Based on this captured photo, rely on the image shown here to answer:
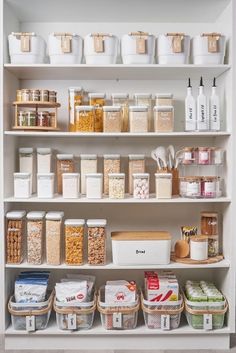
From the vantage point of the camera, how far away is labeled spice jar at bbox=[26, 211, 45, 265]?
8.24 ft

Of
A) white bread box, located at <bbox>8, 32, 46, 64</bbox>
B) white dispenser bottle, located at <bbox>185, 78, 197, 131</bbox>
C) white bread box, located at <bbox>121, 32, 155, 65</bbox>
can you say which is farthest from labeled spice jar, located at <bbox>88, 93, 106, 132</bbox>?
white dispenser bottle, located at <bbox>185, 78, 197, 131</bbox>

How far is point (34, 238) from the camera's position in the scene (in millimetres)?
2512

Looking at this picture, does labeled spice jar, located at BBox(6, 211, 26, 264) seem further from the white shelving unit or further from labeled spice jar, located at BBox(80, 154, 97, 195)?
labeled spice jar, located at BBox(80, 154, 97, 195)

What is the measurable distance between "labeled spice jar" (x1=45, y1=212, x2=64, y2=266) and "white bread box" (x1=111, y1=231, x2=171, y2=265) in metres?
0.33

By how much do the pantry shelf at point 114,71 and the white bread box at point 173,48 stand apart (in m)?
0.05

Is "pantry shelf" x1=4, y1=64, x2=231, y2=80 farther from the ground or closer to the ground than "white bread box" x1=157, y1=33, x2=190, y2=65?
closer to the ground

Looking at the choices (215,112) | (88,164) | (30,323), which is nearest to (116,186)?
(88,164)

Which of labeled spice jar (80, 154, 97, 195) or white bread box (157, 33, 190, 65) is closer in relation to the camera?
white bread box (157, 33, 190, 65)

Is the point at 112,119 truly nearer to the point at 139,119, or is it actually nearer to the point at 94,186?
the point at 139,119

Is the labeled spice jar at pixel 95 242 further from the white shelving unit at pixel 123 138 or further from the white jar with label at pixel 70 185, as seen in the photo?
the white jar with label at pixel 70 185

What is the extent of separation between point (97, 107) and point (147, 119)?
1.04 feet

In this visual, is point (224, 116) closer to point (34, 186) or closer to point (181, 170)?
point (181, 170)

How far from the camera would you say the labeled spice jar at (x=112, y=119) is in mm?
2490

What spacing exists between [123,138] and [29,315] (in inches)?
48.7
